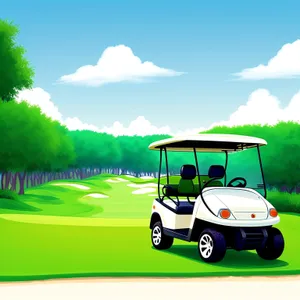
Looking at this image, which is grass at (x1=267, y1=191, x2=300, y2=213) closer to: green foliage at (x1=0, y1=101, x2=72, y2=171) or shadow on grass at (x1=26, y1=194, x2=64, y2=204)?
green foliage at (x1=0, y1=101, x2=72, y2=171)

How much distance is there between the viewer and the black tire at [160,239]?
14148 mm

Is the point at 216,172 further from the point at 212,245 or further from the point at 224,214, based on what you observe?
the point at 212,245

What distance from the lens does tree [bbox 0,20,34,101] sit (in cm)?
4350

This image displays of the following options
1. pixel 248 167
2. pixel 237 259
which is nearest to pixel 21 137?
pixel 248 167

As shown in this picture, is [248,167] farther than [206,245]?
Yes

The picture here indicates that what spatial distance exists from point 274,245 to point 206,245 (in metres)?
1.59

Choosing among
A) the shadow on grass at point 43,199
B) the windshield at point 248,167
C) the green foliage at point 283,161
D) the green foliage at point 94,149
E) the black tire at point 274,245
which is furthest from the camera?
the green foliage at point 94,149

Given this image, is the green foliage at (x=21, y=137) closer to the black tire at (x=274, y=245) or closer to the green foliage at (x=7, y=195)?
the green foliage at (x=7, y=195)

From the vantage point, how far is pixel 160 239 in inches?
558

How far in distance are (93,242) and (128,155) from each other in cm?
11247

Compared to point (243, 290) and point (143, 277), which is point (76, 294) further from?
→ point (243, 290)

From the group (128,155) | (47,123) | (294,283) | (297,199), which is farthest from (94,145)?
(294,283)

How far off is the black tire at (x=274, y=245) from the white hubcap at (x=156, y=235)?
8.61 feet

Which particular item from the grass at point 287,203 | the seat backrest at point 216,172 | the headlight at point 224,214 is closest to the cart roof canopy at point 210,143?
the seat backrest at point 216,172
